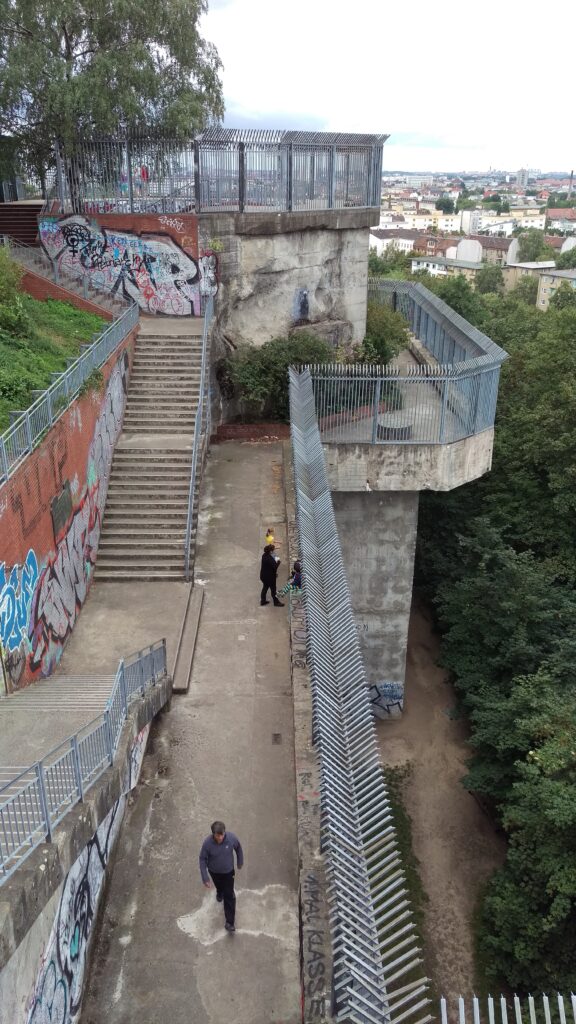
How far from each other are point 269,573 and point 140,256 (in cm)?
1132

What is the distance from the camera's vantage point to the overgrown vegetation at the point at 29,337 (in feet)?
37.7

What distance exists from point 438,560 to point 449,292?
18087mm

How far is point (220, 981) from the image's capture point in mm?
6523

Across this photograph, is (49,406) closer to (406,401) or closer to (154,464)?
(154,464)

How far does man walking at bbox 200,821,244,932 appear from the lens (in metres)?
6.63

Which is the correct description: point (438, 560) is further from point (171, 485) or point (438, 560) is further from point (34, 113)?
point (34, 113)

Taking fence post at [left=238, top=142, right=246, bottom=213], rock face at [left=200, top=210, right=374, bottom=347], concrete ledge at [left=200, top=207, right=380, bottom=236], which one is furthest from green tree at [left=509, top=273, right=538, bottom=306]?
fence post at [left=238, top=142, right=246, bottom=213]

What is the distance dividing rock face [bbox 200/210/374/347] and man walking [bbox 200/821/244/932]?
1526cm

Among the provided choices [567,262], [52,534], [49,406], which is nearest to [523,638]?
[52,534]

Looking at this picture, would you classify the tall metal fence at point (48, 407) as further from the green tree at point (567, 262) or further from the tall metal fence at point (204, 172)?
the green tree at point (567, 262)

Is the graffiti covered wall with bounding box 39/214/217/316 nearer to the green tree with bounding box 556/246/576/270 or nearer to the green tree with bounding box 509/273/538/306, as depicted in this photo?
the green tree with bounding box 509/273/538/306

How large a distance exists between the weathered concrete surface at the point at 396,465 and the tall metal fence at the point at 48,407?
5095 millimetres

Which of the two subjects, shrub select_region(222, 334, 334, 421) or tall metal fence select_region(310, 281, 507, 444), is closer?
tall metal fence select_region(310, 281, 507, 444)

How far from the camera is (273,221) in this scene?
19.3 metres
